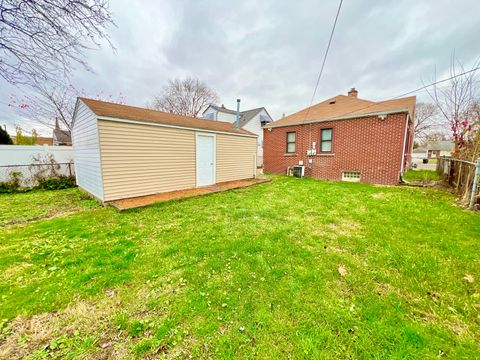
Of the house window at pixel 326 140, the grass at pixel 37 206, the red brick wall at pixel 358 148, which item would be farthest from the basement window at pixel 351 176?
the grass at pixel 37 206

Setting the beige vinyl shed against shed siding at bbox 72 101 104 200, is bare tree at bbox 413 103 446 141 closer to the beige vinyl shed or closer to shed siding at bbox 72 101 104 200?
the beige vinyl shed

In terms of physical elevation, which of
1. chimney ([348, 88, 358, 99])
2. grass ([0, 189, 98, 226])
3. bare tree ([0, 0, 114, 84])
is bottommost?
grass ([0, 189, 98, 226])

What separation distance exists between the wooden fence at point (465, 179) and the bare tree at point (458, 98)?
3.64ft

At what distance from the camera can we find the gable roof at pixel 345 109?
9047 millimetres

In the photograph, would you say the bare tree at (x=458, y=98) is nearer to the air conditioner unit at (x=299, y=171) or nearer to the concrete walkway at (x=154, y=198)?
the air conditioner unit at (x=299, y=171)

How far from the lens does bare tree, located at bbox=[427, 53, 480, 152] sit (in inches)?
296

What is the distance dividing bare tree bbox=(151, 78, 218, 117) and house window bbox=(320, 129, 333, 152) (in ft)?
60.0

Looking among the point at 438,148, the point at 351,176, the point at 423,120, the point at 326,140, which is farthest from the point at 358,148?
the point at 438,148

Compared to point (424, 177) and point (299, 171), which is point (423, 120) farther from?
point (299, 171)

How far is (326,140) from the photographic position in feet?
35.2

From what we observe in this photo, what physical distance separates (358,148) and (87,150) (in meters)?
11.7

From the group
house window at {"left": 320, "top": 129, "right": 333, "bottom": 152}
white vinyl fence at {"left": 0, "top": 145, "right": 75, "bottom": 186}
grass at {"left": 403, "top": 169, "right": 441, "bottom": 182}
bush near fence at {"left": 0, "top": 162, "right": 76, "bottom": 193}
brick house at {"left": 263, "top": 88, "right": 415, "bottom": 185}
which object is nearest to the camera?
bush near fence at {"left": 0, "top": 162, "right": 76, "bottom": 193}

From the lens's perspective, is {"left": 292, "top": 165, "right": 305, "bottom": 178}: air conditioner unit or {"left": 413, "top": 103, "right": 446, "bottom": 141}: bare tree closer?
{"left": 292, "top": 165, "right": 305, "bottom": 178}: air conditioner unit

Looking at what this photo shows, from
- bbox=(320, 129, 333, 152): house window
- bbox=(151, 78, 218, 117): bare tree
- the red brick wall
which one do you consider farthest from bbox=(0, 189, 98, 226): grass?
bbox=(151, 78, 218, 117): bare tree
